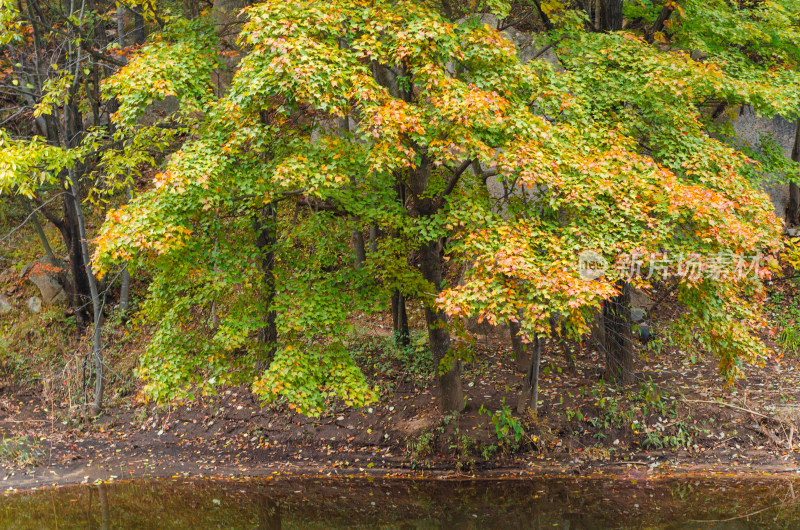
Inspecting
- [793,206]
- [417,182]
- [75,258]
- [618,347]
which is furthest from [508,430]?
[75,258]

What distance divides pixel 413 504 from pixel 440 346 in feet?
7.82

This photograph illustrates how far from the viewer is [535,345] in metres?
8.62

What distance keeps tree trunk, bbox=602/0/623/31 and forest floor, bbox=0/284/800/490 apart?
535 cm

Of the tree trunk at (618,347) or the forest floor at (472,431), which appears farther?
the tree trunk at (618,347)

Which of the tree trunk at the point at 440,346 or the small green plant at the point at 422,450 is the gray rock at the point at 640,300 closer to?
the tree trunk at the point at 440,346

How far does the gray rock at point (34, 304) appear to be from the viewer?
13906 mm

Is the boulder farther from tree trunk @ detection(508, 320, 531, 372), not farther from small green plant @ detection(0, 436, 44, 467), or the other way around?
tree trunk @ detection(508, 320, 531, 372)

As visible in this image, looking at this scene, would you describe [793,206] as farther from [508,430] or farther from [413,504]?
[413,504]

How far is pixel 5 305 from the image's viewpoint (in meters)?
14.1

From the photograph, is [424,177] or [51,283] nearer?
[424,177]

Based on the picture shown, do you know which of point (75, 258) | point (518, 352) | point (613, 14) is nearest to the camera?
point (613, 14)

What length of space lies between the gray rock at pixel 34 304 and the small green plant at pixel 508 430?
Result: 10918mm

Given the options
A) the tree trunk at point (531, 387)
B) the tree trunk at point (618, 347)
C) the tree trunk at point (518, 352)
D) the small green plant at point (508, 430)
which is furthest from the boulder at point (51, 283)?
the tree trunk at point (618, 347)

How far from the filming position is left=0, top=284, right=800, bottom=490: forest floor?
9.02 meters
